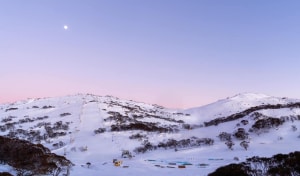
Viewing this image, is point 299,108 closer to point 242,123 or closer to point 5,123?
point 242,123

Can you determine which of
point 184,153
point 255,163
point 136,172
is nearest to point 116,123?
point 184,153

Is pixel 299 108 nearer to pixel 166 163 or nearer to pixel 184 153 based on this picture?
pixel 184 153

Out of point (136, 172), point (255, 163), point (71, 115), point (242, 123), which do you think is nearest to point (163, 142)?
point (242, 123)

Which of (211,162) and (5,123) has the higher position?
(5,123)

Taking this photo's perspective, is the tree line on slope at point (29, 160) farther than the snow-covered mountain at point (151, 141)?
No

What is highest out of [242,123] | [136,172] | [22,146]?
[242,123]

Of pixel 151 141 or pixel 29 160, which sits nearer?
pixel 29 160

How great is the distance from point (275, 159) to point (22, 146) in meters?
54.1

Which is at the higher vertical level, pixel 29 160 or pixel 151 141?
pixel 151 141

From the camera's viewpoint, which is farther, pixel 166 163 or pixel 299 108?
pixel 299 108

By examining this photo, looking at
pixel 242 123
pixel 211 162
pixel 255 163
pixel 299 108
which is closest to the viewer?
pixel 255 163

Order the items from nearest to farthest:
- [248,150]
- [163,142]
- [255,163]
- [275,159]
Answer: [275,159], [255,163], [248,150], [163,142]

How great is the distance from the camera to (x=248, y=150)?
313 ft

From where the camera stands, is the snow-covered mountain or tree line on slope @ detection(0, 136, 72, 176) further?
the snow-covered mountain
